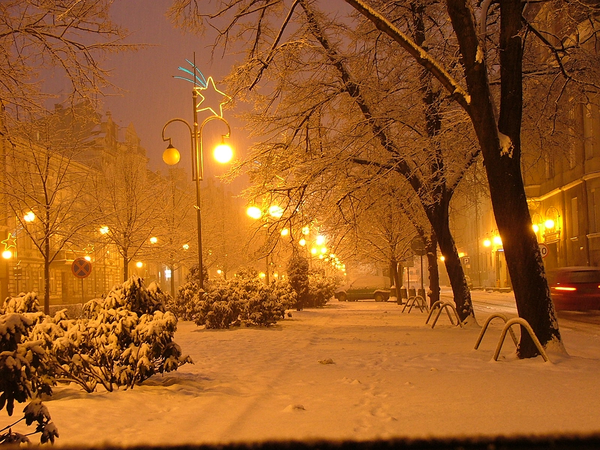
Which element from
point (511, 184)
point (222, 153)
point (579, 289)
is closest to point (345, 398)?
point (511, 184)

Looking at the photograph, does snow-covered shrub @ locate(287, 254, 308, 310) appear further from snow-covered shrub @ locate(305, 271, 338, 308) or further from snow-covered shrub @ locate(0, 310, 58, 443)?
snow-covered shrub @ locate(0, 310, 58, 443)

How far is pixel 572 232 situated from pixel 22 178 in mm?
36441

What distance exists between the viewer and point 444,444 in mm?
872

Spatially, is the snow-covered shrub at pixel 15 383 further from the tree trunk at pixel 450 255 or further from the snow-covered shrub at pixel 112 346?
the tree trunk at pixel 450 255

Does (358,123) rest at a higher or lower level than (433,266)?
higher

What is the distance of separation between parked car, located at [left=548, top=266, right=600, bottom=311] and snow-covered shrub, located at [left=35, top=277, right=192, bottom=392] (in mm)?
17312

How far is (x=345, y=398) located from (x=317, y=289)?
2568cm

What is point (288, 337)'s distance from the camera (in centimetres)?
1409

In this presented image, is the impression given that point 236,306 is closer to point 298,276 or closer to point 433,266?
point 433,266

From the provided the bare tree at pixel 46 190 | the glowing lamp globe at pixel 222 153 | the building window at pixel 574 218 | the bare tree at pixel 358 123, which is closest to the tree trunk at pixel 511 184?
the bare tree at pixel 358 123

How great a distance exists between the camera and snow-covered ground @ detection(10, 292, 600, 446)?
188 inches

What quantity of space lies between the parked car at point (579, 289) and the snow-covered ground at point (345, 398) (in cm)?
1017

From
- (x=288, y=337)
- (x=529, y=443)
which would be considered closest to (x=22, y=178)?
(x=288, y=337)

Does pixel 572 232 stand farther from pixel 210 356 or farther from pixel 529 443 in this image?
pixel 529 443
